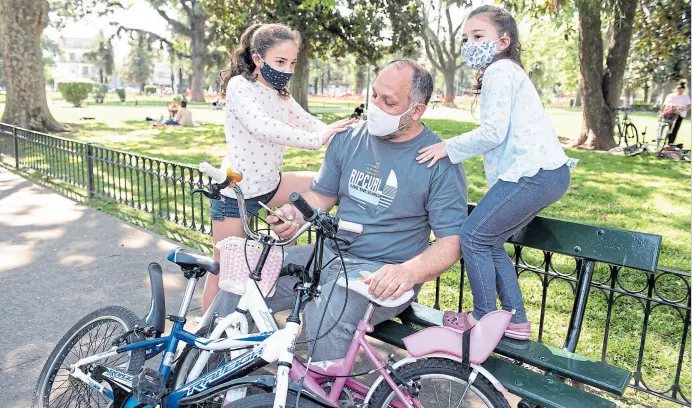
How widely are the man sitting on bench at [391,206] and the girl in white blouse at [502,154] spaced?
108mm

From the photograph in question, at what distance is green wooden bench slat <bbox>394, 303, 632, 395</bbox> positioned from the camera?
2572 millimetres

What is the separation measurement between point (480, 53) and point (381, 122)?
2.04 ft

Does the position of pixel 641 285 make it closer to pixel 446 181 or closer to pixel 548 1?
pixel 446 181

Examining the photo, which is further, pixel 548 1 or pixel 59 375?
pixel 548 1

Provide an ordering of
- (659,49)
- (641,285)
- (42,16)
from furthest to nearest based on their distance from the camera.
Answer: (42,16)
(659,49)
(641,285)

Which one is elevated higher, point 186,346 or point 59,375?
point 186,346

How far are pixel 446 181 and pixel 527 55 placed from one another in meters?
50.2

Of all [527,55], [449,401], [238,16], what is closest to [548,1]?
[449,401]

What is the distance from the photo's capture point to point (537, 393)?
255 cm

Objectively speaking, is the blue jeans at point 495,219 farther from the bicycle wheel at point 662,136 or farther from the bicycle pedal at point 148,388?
the bicycle wheel at point 662,136

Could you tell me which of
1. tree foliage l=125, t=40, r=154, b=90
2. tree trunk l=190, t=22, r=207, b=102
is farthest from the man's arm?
tree foliage l=125, t=40, r=154, b=90

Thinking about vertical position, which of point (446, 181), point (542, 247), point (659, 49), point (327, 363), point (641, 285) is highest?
point (659, 49)

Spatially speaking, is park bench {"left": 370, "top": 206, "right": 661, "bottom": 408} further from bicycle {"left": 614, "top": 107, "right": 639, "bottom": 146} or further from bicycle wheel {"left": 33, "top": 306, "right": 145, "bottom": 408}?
bicycle {"left": 614, "top": 107, "right": 639, "bottom": 146}

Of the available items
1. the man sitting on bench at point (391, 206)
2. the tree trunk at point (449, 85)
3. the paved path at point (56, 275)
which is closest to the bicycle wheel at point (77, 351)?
the paved path at point (56, 275)
